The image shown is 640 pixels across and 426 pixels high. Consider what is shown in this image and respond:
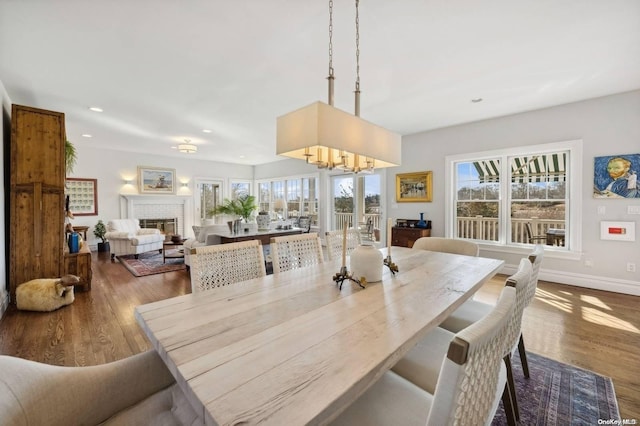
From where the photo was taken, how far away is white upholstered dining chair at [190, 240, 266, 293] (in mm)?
1613

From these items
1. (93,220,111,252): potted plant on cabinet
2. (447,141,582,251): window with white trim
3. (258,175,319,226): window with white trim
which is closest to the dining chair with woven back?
(447,141,582,251): window with white trim

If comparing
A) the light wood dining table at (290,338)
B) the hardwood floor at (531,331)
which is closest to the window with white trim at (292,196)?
the hardwood floor at (531,331)

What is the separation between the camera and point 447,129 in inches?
193

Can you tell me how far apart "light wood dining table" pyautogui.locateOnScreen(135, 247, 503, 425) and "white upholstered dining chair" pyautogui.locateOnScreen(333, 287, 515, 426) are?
0.20 meters

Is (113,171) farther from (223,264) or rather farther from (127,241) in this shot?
(223,264)

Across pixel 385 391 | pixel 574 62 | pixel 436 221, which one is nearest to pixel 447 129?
pixel 436 221

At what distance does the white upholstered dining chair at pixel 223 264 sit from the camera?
1.61 metres

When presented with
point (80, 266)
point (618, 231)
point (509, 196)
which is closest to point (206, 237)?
point (80, 266)

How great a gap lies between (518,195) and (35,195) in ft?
21.8

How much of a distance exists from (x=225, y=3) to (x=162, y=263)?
16.0 feet

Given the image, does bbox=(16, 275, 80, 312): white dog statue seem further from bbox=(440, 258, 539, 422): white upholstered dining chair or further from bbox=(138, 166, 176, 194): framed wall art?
bbox=(138, 166, 176, 194): framed wall art

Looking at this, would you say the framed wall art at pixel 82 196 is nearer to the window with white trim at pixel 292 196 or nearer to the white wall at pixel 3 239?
the white wall at pixel 3 239

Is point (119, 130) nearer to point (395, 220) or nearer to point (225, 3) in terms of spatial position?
point (225, 3)

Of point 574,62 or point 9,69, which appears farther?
point 9,69
